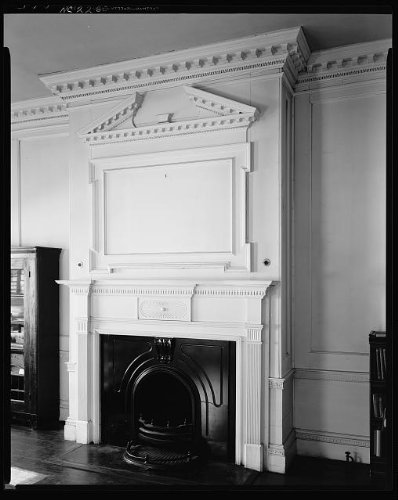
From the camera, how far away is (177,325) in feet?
8.59

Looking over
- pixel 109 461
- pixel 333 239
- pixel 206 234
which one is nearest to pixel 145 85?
pixel 206 234

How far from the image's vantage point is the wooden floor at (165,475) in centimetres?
224

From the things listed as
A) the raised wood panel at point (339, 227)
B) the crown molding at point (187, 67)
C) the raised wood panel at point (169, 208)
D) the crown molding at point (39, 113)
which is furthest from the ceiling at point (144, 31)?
the raised wood panel at point (169, 208)

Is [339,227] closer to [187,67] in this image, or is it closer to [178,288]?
[178,288]

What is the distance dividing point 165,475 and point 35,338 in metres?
1.35

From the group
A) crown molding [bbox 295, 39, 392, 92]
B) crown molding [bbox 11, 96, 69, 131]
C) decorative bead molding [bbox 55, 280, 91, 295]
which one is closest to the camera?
crown molding [bbox 295, 39, 392, 92]

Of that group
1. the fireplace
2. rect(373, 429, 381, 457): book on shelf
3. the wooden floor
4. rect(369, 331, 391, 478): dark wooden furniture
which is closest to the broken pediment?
the fireplace

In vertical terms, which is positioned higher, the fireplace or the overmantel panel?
the overmantel panel

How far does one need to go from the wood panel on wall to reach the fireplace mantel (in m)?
0.35

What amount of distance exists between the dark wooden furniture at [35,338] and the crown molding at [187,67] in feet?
3.79

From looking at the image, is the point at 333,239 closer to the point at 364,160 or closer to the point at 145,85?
the point at 364,160

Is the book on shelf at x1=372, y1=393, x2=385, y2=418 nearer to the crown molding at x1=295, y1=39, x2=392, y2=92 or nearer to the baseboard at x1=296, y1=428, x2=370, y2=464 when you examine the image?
the baseboard at x1=296, y1=428, x2=370, y2=464

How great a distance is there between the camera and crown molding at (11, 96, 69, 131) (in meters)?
3.29

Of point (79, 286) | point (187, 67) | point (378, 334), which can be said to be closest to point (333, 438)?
point (378, 334)
